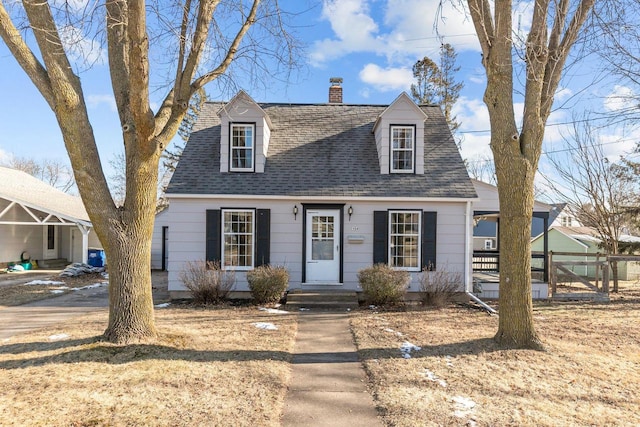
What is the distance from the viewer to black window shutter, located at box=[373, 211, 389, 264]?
1038cm

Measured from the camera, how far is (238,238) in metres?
10.4

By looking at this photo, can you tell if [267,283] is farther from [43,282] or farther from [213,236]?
[43,282]

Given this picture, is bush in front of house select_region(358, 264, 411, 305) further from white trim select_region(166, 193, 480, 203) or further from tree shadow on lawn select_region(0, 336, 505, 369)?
tree shadow on lawn select_region(0, 336, 505, 369)

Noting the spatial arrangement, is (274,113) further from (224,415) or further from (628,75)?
(224,415)

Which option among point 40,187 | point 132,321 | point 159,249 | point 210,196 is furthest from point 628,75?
point 40,187

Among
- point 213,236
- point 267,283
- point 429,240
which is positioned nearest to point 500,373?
point 429,240

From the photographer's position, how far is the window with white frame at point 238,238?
1038 cm

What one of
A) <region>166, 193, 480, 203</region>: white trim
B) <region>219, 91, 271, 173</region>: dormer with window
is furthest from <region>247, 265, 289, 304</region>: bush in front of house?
<region>219, 91, 271, 173</region>: dormer with window

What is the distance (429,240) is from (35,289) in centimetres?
1215

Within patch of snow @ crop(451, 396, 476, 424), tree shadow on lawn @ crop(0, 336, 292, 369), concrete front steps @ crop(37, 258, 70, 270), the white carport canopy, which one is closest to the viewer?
patch of snow @ crop(451, 396, 476, 424)

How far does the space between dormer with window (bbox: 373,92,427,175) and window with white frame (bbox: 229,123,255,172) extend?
3.81 m

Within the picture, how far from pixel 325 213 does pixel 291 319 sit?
11.2 feet

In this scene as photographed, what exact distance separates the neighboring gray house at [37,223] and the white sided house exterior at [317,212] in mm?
8984

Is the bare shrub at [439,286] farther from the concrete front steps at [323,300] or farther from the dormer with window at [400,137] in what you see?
the dormer with window at [400,137]
